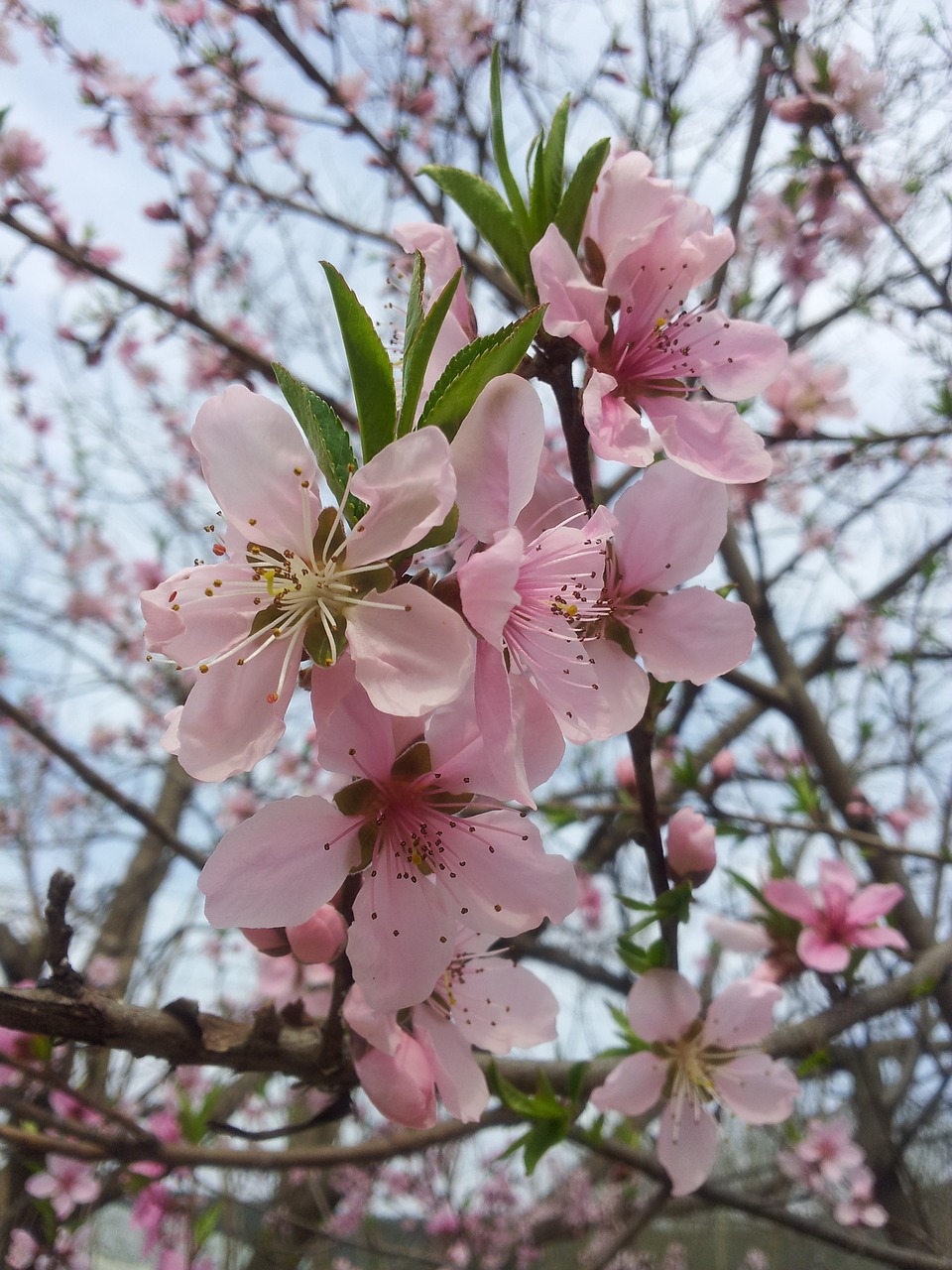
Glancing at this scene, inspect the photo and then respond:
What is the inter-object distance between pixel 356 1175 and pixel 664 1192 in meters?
4.86

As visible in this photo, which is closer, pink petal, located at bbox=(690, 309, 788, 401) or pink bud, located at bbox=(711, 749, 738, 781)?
pink petal, located at bbox=(690, 309, 788, 401)

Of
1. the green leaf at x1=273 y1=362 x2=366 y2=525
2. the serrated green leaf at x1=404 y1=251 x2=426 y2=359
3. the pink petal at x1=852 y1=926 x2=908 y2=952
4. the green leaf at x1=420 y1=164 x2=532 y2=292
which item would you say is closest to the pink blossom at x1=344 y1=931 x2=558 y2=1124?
the green leaf at x1=273 y1=362 x2=366 y2=525

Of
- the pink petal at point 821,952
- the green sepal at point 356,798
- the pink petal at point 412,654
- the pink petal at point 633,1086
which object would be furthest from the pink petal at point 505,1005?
the pink petal at point 821,952

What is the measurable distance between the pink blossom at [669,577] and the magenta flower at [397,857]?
299 mm

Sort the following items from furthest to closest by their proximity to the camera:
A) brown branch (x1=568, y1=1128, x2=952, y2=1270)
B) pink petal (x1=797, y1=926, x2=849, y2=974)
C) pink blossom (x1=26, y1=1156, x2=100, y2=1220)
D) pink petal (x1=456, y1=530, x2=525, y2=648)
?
pink blossom (x1=26, y1=1156, x2=100, y2=1220) → pink petal (x1=797, y1=926, x2=849, y2=974) → brown branch (x1=568, y1=1128, x2=952, y2=1270) → pink petal (x1=456, y1=530, x2=525, y2=648)

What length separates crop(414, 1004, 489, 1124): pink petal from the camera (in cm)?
100

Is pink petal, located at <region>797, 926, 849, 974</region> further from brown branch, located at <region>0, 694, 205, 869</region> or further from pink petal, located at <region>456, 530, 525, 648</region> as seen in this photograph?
brown branch, located at <region>0, 694, 205, 869</region>

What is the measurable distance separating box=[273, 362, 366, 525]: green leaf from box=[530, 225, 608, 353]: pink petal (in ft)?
0.93

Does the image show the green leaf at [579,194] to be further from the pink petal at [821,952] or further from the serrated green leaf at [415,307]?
the pink petal at [821,952]

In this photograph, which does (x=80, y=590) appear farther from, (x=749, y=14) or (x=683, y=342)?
(x=683, y=342)

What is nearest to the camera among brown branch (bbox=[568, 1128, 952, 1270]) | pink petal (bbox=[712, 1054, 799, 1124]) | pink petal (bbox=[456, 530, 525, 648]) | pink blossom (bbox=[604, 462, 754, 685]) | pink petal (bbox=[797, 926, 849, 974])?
pink petal (bbox=[456, 530, 525, 648])

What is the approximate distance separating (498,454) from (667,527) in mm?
380

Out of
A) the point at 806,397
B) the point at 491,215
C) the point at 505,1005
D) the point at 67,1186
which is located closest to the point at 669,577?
the point at 491,215

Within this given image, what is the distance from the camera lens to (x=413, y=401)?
82 centimetres
